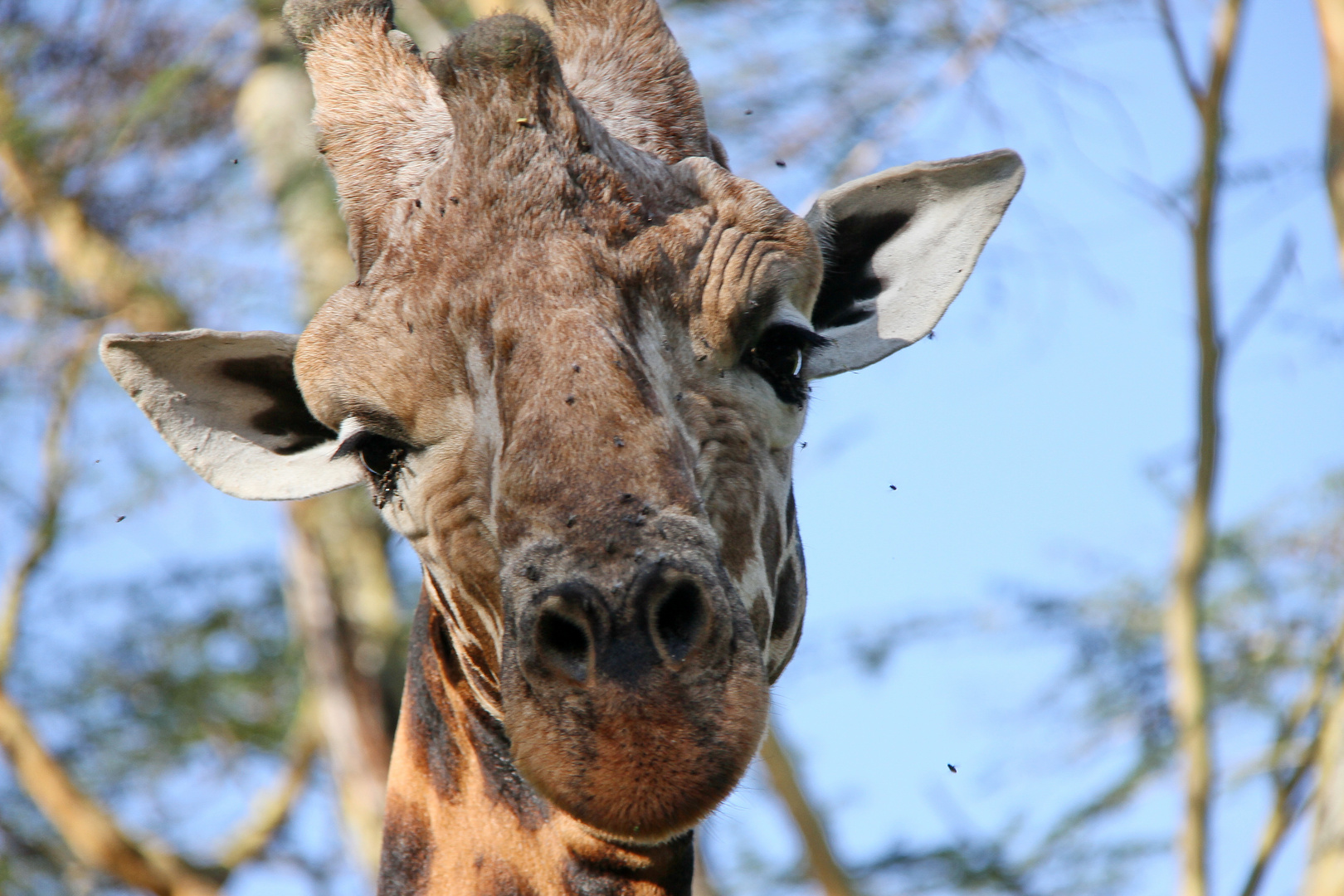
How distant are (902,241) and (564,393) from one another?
1760mm

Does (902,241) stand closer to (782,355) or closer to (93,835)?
(782,355)

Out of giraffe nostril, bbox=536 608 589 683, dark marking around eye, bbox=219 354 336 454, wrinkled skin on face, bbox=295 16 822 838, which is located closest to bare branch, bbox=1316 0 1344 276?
wrinkled skin on face, bbox=295 16 822 838

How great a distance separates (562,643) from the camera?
3123 mm

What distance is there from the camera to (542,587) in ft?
10.3

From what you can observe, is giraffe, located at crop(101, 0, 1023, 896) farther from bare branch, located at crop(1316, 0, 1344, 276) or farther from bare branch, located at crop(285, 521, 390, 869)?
bare branch, located at crop(285, 521, 390, 869)

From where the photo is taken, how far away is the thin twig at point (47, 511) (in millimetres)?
12594

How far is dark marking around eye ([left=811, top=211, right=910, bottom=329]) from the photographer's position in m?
4.66

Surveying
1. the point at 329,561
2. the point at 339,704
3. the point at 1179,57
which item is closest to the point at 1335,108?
the point at 1179,57

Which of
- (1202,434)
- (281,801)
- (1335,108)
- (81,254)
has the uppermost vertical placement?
(1335,108)

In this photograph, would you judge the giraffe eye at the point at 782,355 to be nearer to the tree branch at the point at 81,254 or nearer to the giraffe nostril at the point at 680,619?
the giraffe nostril at the point at 680,619

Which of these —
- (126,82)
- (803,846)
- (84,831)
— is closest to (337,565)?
(84,831)

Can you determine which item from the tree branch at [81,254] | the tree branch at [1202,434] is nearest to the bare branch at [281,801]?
the tree branch at [81,254]

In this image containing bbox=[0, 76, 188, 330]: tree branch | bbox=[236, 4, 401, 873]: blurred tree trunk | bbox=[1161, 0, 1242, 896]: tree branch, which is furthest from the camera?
bbox=[0, 76, 188, 330]: tree branch

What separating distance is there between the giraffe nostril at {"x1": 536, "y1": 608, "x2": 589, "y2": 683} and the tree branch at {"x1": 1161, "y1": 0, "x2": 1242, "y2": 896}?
271 inches
